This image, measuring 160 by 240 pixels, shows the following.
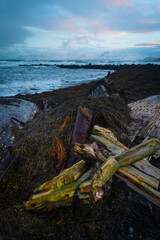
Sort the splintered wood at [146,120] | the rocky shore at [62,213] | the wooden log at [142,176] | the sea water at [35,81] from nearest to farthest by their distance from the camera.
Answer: the rocky shore at [62,213] → the wooden log at [142,176] → the splintered wood at [146,120] → the sea water at [35,81]

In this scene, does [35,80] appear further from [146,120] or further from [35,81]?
[146,120]

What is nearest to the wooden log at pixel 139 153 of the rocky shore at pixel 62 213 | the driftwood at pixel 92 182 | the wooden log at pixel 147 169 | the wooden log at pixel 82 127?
the driftwood at pixel 92 182

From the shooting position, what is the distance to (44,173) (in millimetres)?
2385

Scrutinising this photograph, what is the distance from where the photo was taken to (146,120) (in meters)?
4.23

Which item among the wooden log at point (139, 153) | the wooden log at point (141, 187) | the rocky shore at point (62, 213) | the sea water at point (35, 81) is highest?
the sea water at point (35, 81)

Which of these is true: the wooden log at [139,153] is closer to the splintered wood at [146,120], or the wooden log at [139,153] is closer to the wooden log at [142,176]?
the wooden log at [142,176]

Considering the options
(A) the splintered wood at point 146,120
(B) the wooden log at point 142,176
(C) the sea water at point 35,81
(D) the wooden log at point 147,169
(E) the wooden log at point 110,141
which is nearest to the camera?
(B) the wooden log at point 142,176

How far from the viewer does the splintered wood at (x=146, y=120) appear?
386 centimetres

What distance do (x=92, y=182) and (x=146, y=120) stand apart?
337 centimetres

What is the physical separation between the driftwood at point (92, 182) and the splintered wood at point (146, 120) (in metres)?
1.92

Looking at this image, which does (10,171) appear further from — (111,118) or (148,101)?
(148,101)

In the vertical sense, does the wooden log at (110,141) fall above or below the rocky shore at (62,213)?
above

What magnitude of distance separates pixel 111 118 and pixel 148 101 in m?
2.55

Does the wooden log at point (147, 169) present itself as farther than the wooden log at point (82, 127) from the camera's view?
No
